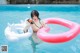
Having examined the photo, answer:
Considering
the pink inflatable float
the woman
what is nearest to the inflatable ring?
the woman

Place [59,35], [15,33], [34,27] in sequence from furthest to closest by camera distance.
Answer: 1. [15,33]
2. [34,27]
3. [59,35]

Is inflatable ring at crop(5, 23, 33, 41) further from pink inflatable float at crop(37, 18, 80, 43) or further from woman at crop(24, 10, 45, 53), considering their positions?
Answer: pink inflatable float at crop(37, 18, 80, 43)

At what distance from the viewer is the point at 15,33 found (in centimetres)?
357

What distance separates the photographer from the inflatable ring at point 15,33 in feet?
11.2

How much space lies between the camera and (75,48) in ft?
11.1

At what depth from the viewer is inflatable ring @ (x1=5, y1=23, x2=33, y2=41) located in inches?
135

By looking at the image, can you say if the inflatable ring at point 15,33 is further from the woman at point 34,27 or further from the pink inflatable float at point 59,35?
the pink inflatable float at point 59,35

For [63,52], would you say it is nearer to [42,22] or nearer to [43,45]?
[43,45]

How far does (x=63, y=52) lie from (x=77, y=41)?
1.14 ft

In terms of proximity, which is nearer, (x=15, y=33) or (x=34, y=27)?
(x=34, y=27)

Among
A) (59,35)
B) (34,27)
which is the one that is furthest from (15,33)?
(59,35)

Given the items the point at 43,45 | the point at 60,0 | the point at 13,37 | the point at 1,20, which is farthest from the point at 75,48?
the point at 60,0

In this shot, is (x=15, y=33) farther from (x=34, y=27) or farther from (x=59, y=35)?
(x=59, y=35)

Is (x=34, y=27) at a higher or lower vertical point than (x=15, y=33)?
higher
